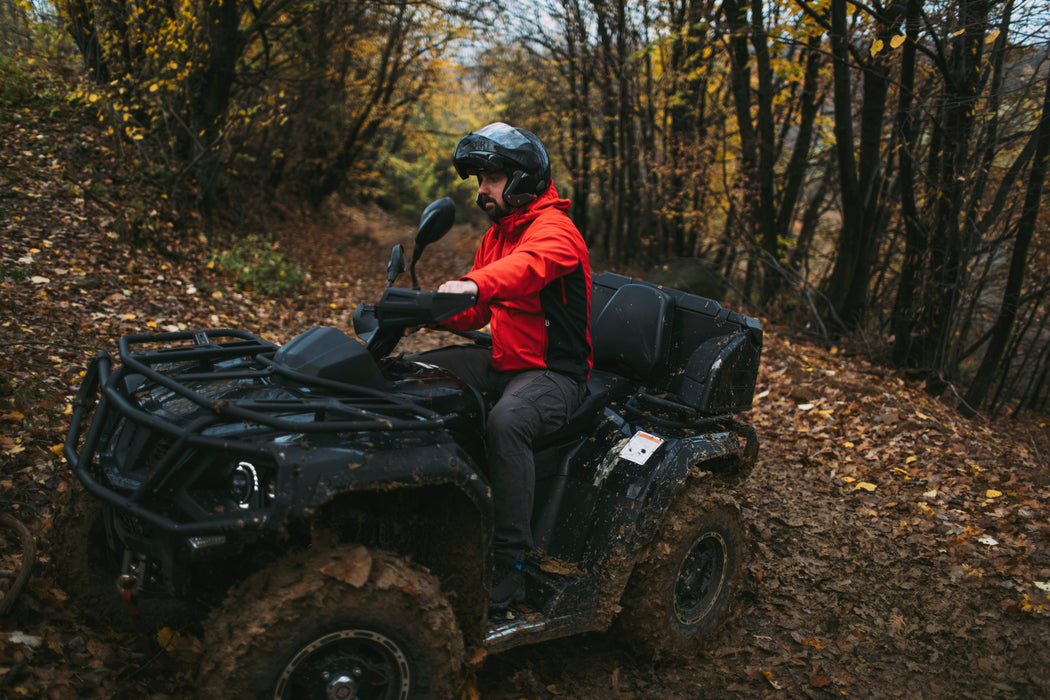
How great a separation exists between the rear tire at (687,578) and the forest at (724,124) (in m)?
4.86

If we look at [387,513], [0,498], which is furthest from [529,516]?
[0,498]

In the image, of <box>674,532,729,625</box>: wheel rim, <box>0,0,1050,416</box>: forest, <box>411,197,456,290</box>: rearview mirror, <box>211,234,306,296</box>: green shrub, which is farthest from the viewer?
<box>211,234,306,296</box>: green shrub

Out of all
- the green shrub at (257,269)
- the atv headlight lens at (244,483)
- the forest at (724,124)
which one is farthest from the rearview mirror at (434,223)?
the green shrub at (257,269)

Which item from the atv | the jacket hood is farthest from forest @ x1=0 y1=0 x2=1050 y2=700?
the jacket hood

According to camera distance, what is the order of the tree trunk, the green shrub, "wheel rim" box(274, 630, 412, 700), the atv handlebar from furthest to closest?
the green shrub
the tree trunk
the atv handlebar
"wheel rim" box(274, 630, 412, 700)

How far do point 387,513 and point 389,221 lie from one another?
70.0 ft

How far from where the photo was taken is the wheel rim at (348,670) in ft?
7.43

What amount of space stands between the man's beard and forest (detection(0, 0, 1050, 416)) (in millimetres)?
4714

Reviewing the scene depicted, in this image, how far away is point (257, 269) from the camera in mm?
9930

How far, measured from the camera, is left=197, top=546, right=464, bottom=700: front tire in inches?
85.2

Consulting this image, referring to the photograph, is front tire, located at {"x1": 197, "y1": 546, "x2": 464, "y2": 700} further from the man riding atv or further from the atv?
the man riding atv

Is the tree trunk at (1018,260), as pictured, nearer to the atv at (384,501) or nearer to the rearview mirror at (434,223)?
the atv at (384,501)

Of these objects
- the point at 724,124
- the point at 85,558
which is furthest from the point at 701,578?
the point at 724,124

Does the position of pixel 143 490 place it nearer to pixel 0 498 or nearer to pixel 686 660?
pixel 0 498
